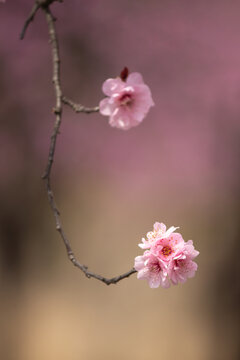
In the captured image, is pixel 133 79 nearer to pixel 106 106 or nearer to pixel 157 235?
pixel 106 106

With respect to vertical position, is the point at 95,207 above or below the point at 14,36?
below

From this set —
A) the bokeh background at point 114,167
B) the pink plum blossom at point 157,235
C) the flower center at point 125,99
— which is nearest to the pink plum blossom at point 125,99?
the flower center at point 125,99

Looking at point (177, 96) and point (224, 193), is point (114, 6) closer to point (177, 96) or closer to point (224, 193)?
point (177, 96)

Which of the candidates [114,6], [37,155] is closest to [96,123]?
[37,155]

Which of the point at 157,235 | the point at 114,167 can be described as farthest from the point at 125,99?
the point at 114,167

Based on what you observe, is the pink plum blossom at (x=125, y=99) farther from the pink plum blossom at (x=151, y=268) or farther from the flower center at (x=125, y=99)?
the pink plum blossom at (x=151, y=268)

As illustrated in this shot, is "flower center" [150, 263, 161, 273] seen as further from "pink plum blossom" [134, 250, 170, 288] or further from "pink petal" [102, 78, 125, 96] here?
"pink petal" [102, 78, 125, 96]
